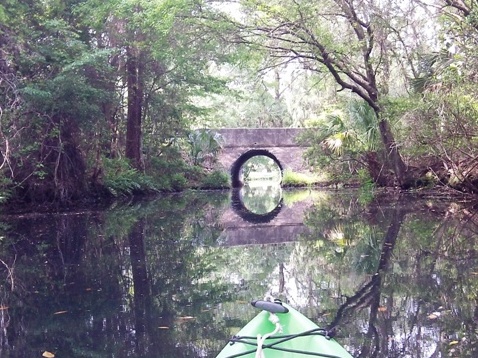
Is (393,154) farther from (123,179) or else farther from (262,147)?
(262,147)

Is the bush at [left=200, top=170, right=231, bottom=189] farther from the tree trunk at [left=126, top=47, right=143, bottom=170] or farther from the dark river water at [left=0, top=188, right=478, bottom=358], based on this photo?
the dark river water at [left=0, top=188, right=478, bottom=358]

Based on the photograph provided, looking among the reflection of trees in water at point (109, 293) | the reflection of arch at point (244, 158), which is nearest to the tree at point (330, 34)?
the reflection of trees in water at point (109, 293)

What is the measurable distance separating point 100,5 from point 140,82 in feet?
15.2

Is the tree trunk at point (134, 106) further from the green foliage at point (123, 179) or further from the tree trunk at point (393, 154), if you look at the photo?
the tree trunk at point (393, 154)

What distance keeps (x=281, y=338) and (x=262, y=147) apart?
1143 inches

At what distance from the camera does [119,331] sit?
423 cm

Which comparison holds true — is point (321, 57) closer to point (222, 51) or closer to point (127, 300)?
point (222, 51)

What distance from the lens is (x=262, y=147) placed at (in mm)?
31422

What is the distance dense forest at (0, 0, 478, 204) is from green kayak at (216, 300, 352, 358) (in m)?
9.02

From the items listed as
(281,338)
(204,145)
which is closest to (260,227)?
(281,338)

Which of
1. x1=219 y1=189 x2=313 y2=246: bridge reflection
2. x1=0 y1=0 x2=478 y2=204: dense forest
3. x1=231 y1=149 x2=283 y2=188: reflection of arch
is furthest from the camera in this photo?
x1=231 y1=149 x2=283 y2=188: reflection of arch

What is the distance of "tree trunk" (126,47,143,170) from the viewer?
752 inches

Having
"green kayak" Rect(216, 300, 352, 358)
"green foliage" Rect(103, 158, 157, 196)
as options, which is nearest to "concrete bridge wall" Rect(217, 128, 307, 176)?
"green foliage" Rect(103, 158, 157, 196)

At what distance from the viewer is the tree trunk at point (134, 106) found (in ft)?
62.7
